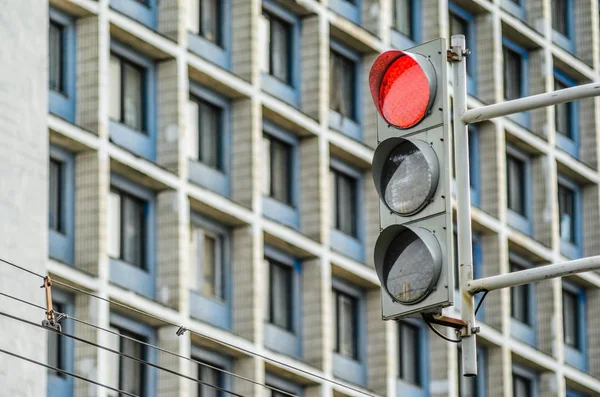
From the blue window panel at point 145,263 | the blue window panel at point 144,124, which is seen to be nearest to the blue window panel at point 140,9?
the blue window panel at point 144,124

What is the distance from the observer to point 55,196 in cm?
3856

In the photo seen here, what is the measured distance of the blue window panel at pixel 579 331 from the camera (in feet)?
181

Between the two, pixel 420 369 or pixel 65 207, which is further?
pixel 420 369

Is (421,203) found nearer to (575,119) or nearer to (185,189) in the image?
(185,189)

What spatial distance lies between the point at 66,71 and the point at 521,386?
1874 cm

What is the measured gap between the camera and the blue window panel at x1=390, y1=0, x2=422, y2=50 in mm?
49000

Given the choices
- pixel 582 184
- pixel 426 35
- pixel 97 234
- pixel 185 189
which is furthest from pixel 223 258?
pixel 582 184

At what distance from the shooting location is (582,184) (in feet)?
187

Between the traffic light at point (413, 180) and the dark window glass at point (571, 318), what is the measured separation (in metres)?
43.7

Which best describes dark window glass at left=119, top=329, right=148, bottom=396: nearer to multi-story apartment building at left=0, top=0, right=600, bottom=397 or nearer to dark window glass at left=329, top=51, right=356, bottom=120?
multi-story apartment building at left=0, top=0, right=600, bottom=397

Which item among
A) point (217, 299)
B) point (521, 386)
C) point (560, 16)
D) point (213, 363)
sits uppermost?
point (560, 16)

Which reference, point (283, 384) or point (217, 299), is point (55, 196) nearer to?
point (217, 299)

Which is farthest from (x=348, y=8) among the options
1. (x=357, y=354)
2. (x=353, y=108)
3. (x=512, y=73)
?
(x=512, y=73)

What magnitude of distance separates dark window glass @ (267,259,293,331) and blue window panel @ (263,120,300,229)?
0.98 m
